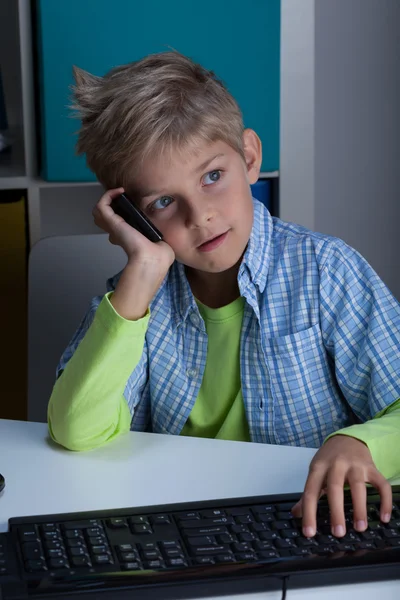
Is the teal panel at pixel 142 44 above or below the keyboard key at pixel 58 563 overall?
above

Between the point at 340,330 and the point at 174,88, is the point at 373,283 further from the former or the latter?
the point at 174,88

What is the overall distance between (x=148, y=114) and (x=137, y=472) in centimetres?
49

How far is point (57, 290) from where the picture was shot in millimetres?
1588

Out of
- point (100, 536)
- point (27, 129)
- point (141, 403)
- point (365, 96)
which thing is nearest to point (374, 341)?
point (141, 403)

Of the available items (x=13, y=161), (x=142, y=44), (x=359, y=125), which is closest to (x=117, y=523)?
(x=142, y=44)

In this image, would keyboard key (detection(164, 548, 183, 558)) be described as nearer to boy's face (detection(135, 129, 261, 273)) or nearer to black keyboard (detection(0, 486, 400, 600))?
black keyboard (detection(0, 486, 400, 600))

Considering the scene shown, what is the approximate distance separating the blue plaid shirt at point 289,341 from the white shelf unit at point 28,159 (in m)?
0.69

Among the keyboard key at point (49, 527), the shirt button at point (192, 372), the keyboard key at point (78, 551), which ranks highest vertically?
the shirt button at point (192, 372)

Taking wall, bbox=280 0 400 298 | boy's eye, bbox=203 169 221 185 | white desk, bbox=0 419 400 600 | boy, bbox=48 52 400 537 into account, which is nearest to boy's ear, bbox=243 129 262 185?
boy, bbox=48 52 400 537

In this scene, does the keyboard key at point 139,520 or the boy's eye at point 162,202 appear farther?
the boy's eye at point 162,202

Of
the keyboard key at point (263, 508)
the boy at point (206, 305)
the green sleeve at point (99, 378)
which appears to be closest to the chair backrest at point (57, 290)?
the boy at point (206, 305)

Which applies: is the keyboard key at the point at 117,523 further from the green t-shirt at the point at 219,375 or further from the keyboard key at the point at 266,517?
the green t-shirt at the point at 219,375

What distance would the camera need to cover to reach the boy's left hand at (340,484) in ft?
2.67

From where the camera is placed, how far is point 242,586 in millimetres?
742
